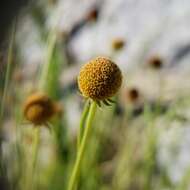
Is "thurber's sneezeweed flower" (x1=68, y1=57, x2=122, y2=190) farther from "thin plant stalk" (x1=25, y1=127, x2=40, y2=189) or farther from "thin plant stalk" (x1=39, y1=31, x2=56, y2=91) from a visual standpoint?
"thin plant stalk" (x1=39, y1=31, x2=56, y2=91)

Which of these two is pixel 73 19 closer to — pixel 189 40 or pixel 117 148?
pixel 189 40

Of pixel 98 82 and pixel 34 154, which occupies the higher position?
pixel 98 82

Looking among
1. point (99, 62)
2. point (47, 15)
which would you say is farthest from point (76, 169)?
point (47, 15)

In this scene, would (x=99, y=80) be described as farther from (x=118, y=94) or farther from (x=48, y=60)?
(x=118, y=94)

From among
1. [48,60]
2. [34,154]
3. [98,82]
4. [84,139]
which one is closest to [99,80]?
[98,82]

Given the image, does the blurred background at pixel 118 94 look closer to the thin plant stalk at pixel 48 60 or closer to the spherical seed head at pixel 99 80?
the thin plant stalk at pixel 48 60
